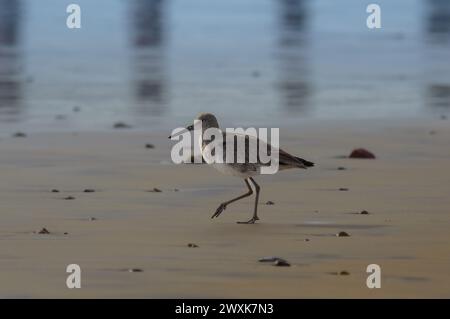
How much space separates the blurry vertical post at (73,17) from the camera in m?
34.1

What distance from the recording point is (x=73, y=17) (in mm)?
Answer: 36375

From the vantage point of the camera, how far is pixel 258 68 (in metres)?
24.7

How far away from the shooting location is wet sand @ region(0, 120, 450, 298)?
10.0m

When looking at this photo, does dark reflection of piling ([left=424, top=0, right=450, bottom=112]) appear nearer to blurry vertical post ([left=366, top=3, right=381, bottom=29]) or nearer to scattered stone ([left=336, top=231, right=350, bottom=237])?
blurry vertical post ([left=366, top=3, right=381, bottom=29])

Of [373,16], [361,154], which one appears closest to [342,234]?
[361,154]

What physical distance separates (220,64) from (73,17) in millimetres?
11375

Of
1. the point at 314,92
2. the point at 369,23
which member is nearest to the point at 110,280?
the point at 314,92

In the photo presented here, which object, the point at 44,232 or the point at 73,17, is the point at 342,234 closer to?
the point at 44,232

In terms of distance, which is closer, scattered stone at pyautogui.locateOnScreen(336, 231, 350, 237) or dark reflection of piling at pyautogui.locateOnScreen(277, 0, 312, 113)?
scattered stone at pyautogui.locateOnScreen(336, 231, 350, 237)

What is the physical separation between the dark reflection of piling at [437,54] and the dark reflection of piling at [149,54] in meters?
3.25

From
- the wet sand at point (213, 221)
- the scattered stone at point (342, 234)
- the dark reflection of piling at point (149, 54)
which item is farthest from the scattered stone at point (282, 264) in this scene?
the dark reflection of piling at point (149, 54)

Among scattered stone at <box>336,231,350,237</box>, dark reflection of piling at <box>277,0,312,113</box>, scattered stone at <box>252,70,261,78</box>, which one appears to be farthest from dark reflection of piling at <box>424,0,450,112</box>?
scattered stone at <box>336,231,350,237</box>

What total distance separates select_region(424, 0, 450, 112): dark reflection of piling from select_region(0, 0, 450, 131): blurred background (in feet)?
0.08
